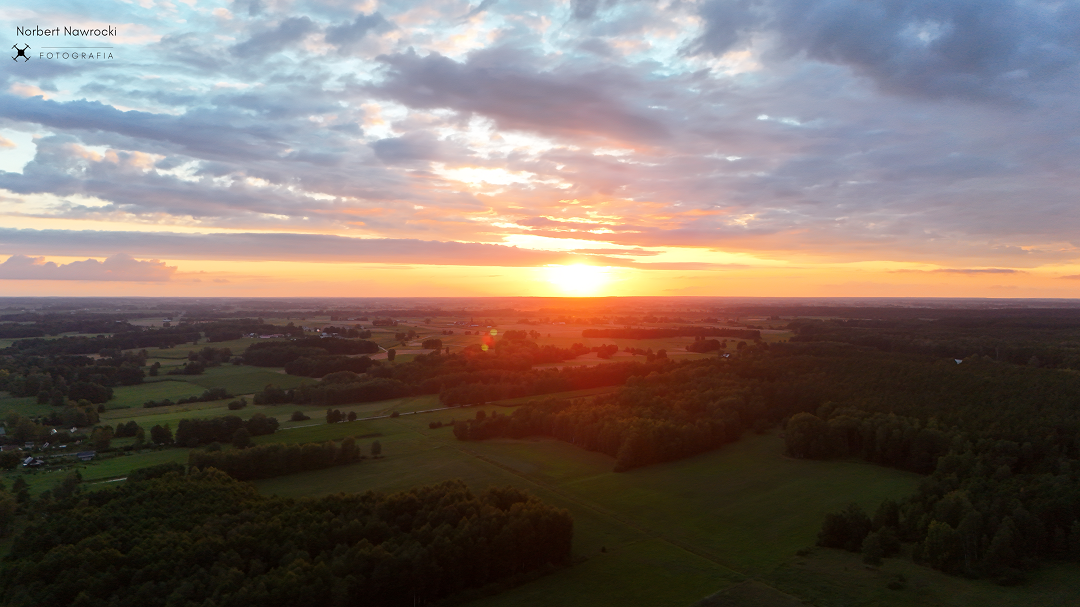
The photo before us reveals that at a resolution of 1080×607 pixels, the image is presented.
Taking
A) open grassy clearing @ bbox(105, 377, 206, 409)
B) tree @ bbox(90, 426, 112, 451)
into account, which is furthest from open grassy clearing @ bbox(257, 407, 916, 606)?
open grassy clearing @ bbox(105, 377, 206, 409)

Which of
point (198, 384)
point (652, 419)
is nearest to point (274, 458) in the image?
point (652, 419)

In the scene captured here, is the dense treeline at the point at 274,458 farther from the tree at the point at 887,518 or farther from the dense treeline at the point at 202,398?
the tree at the point at 887,518

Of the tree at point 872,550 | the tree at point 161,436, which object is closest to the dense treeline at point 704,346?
the tree at point 872,550

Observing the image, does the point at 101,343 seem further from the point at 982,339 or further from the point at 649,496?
the point at 982,339

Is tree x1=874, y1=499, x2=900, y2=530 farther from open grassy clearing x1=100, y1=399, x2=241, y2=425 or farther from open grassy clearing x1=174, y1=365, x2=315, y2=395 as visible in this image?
open grassy clearing x1=174, y1=365, x2=315, y2=395

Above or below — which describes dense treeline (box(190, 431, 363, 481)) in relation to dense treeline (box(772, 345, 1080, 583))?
below

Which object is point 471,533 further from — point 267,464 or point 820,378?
point 820,378
